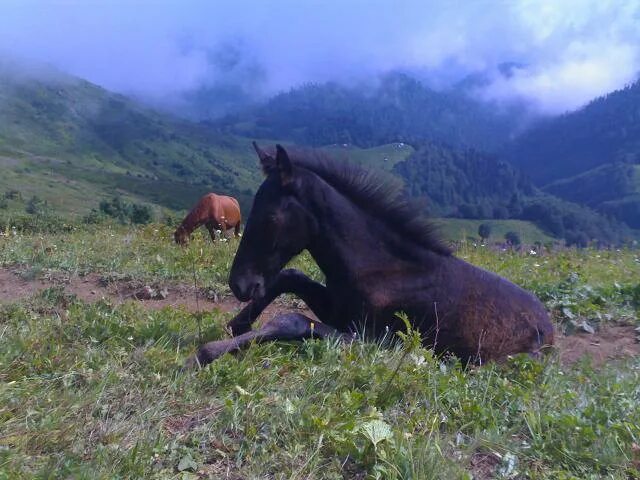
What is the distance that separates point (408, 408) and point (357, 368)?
49 centimetres

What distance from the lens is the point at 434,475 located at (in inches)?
107

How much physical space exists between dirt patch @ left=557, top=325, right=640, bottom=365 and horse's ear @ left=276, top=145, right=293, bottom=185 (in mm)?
2823

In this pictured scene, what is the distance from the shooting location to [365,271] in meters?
4.91

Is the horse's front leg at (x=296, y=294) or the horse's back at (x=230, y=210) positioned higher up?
the horse's front leg at (x=296, y=294)

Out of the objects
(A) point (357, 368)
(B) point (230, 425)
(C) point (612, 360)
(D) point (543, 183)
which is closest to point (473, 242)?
(C) point (612, 360)

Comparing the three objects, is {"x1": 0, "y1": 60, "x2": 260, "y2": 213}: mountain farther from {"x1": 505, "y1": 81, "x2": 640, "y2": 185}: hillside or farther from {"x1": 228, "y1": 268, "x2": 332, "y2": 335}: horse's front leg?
{"x1": 505, "y1": 81, "x2": 640, "y2": 185}: hillside

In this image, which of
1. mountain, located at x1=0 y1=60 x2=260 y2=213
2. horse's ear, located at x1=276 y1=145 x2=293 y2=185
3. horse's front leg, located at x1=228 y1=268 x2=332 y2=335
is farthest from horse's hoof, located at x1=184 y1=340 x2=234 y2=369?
mountain, located at x1=0 y1=60 x2=260 y2=213

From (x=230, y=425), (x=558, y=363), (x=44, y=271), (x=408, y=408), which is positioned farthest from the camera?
(x=44, y=271)

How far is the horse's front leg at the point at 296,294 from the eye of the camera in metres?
5.05

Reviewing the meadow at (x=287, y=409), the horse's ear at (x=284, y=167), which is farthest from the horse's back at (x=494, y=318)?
the horse's ear at (x=284, y=167)

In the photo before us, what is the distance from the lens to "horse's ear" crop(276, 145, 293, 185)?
4.62 meters

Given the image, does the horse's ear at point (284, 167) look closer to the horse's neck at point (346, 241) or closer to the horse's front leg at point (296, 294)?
the horse's neck at point (346, 241)

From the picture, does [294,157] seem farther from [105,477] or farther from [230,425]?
[105,477]

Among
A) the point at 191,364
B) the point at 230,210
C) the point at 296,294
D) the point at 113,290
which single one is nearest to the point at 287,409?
the point at 191,364
